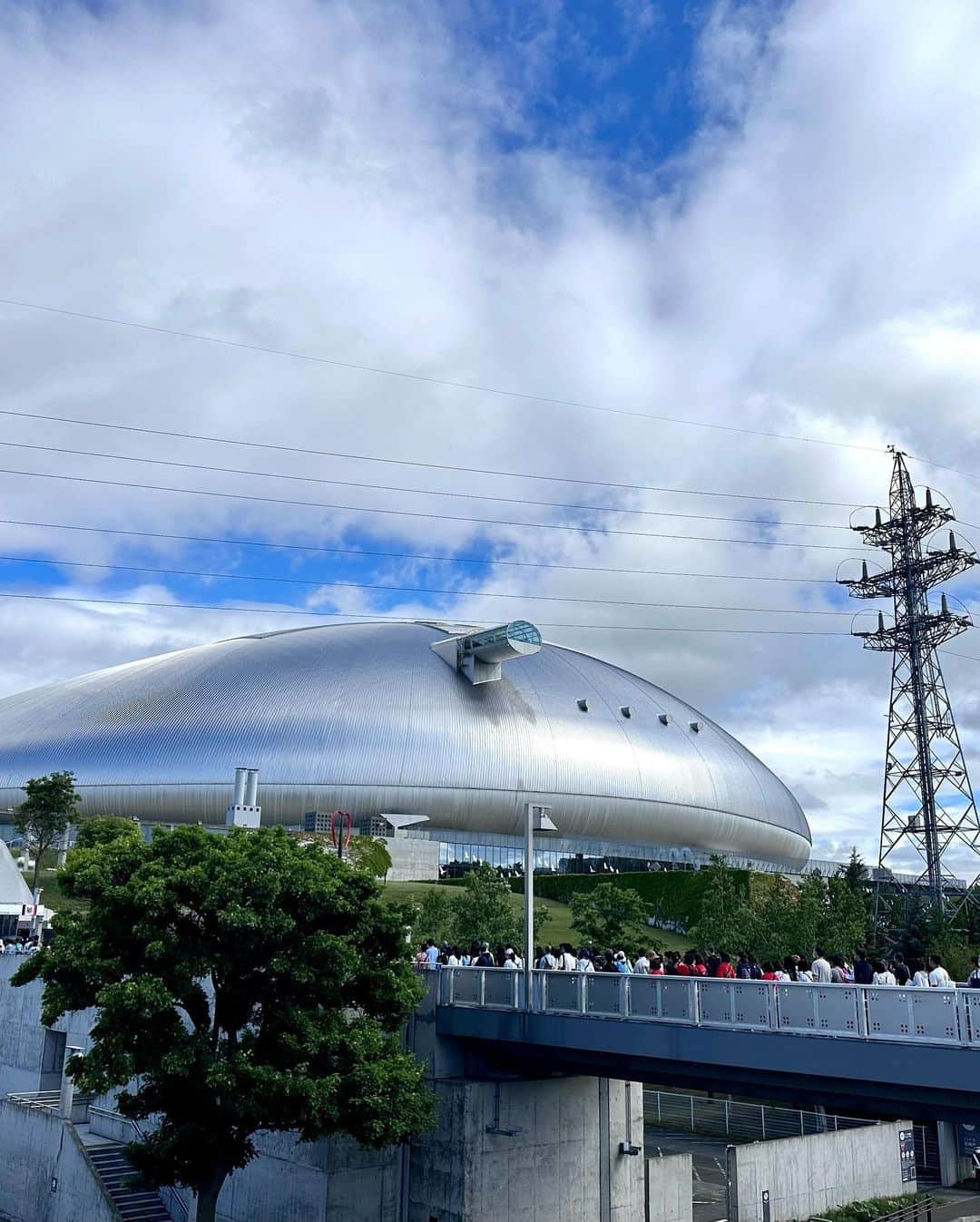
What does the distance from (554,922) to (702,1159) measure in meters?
27.4

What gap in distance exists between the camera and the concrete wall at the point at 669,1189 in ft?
103

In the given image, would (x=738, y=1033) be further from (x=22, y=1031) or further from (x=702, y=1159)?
(x=22, y=1031)

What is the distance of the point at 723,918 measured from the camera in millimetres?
54594

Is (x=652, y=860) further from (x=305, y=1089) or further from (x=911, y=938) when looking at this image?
(x=305, y=1089)

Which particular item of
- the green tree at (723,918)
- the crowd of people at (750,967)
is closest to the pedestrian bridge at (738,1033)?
the crowd of people at (750,967)

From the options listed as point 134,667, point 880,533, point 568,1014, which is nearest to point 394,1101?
point 568,1014

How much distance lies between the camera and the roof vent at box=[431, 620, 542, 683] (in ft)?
294

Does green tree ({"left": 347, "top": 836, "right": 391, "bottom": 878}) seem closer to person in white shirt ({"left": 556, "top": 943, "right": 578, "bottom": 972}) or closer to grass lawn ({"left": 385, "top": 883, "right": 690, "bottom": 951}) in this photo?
grass lawn ({"left": 385, "top": 883, "right": 690, "bottom": 951})

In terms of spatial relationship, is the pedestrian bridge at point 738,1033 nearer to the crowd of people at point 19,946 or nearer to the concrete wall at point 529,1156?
the concrete wall at point 529,1156

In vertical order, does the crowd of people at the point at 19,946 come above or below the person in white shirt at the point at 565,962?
above

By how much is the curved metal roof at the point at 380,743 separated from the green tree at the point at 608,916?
27.8 meters

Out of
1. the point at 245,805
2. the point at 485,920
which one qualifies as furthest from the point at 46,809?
the point at 485,920

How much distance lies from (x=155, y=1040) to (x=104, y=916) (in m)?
2.93

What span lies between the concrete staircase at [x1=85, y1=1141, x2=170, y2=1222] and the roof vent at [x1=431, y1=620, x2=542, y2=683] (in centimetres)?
5973
